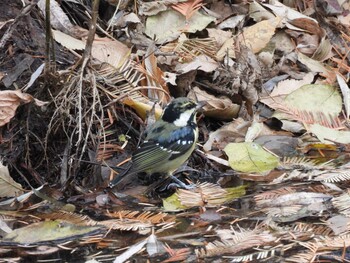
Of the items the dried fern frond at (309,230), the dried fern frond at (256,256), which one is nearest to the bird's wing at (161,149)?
the dried fern frond at (309,230)

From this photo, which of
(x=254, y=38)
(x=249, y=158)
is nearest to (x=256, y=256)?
(x=249, y=158)

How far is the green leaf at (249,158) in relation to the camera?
15.6 ft

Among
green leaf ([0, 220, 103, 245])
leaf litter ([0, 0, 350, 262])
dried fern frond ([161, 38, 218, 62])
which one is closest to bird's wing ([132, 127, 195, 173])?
leaf litter ([0, 0, 350, 262])

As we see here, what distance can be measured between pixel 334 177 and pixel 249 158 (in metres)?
0.58

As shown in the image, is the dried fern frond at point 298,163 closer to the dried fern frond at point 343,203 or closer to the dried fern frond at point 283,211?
the dried fern frond at point 343,203

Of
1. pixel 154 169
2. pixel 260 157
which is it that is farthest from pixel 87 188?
pixel 260 157

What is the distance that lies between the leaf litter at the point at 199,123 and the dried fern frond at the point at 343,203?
0.01 metres

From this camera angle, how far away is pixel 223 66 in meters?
5.66

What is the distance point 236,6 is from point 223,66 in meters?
0.84

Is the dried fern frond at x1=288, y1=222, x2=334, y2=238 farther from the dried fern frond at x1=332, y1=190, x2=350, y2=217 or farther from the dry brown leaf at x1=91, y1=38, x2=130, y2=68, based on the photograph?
the dry brown leaf at x1=91, y1=38, x2=130, y2=68

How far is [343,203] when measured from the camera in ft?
13.9

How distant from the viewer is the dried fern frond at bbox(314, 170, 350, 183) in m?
4.56

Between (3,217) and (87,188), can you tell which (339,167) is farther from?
(3,217)

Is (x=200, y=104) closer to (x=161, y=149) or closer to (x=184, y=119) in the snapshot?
(x=184, y=119)
